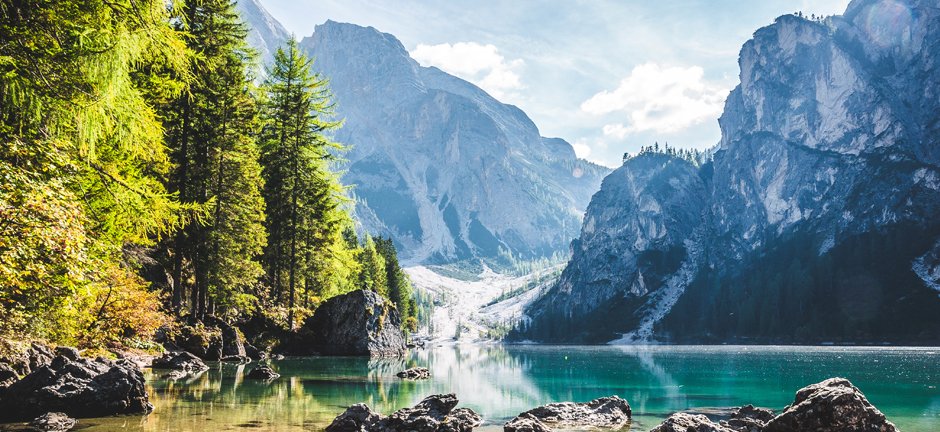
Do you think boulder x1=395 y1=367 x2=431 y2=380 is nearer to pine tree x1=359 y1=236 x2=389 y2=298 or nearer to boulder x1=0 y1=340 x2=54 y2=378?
boulder x1=0 y1=340 x2=54 y2=378

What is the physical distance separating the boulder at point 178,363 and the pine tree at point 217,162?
4.26 m

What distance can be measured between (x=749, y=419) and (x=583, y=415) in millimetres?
5234

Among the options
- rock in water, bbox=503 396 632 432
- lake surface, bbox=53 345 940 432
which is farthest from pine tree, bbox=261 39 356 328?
rock in water, bbox=503 396 632 432

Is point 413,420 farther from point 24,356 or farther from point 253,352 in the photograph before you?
point 253,352

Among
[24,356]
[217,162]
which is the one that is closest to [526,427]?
[24,356]

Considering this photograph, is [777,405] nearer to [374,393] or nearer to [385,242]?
[374,393]

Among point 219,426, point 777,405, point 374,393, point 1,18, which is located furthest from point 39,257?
point 777,405

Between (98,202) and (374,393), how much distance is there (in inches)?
523

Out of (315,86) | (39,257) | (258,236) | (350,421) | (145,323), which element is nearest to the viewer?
(39,257)

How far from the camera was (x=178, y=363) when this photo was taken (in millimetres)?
27312

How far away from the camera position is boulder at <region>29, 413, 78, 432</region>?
11.8 m

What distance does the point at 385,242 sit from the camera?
116125 mm

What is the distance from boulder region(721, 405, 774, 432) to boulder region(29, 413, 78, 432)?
1694 centimetres

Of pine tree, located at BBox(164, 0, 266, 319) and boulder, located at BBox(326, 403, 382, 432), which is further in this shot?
pine tree, located at BBox(164, 0, 266, 319)
